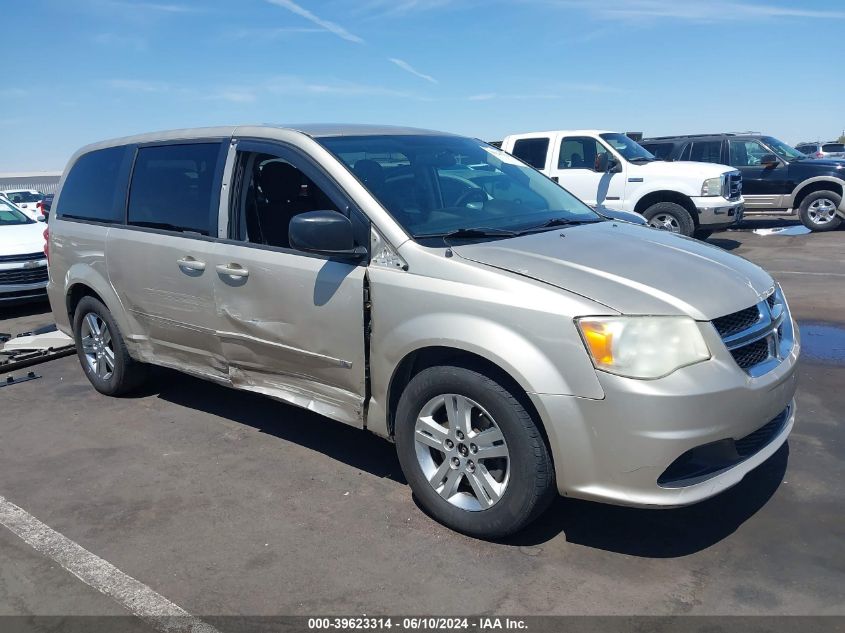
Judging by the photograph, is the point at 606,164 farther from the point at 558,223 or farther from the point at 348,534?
the point at 348,534

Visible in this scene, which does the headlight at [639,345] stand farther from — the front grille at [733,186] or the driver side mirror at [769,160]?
the driver side mirror at [769,160]

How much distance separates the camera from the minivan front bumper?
288cm

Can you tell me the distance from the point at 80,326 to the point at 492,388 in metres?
3.95

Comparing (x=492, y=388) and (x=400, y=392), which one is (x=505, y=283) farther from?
(x=400, y=392)

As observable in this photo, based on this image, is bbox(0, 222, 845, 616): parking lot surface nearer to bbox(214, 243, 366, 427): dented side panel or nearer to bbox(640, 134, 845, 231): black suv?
bbox(214, 243, 366, 427): dented side panel

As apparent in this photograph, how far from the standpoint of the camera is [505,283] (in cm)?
317

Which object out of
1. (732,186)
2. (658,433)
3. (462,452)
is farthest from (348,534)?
(732,186)

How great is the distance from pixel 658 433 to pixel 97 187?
4.50 m

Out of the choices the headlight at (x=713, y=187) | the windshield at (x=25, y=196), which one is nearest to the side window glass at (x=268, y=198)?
the headlight at (x=713, y=187)

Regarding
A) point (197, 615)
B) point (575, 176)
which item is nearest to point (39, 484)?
point (197, 615)

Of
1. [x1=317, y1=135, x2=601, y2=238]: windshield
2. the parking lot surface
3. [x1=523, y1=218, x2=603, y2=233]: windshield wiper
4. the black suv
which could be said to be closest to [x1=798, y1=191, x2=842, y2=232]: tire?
the black suv

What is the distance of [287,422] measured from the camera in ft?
16.4

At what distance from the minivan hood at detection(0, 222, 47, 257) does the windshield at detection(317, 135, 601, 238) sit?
684 cm

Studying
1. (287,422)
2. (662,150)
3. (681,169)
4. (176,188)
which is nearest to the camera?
(176,188)
